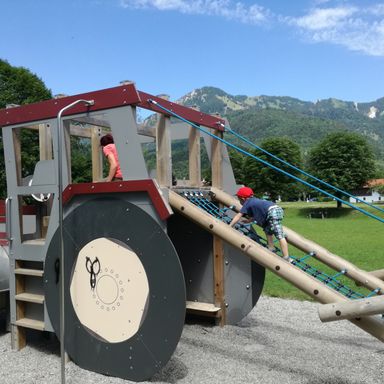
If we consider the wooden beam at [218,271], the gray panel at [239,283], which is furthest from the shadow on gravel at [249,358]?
the gray panel at [239,283]

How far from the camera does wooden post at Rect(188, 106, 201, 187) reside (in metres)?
6.22

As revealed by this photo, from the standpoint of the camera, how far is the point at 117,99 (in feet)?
Result: 15.2

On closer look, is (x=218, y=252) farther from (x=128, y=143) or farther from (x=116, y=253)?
(x=128, y=143)

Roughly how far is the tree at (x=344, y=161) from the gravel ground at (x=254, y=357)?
1420 inches

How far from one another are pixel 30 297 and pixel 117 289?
144 cm

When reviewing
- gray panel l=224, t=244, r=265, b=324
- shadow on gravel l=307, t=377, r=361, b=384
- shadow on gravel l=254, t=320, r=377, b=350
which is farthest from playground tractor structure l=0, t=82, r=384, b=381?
shadow on gravel l=254, t=320, r=377, b=350

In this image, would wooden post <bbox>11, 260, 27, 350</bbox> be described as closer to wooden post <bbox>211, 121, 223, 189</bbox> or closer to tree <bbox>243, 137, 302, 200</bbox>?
wooden post <bbox>211, 121, 223, 189</bbox>

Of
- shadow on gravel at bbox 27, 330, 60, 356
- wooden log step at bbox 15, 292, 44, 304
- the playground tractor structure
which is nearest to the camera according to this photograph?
the playground tractor structure

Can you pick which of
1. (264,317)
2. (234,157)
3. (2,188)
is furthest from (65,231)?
(234,157)

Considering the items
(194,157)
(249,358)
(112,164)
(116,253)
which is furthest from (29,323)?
(194,157)

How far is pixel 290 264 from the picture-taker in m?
4.14

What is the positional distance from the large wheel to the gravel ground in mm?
294

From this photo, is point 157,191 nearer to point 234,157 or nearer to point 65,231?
point 65,231

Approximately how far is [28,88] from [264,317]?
81.3ft
